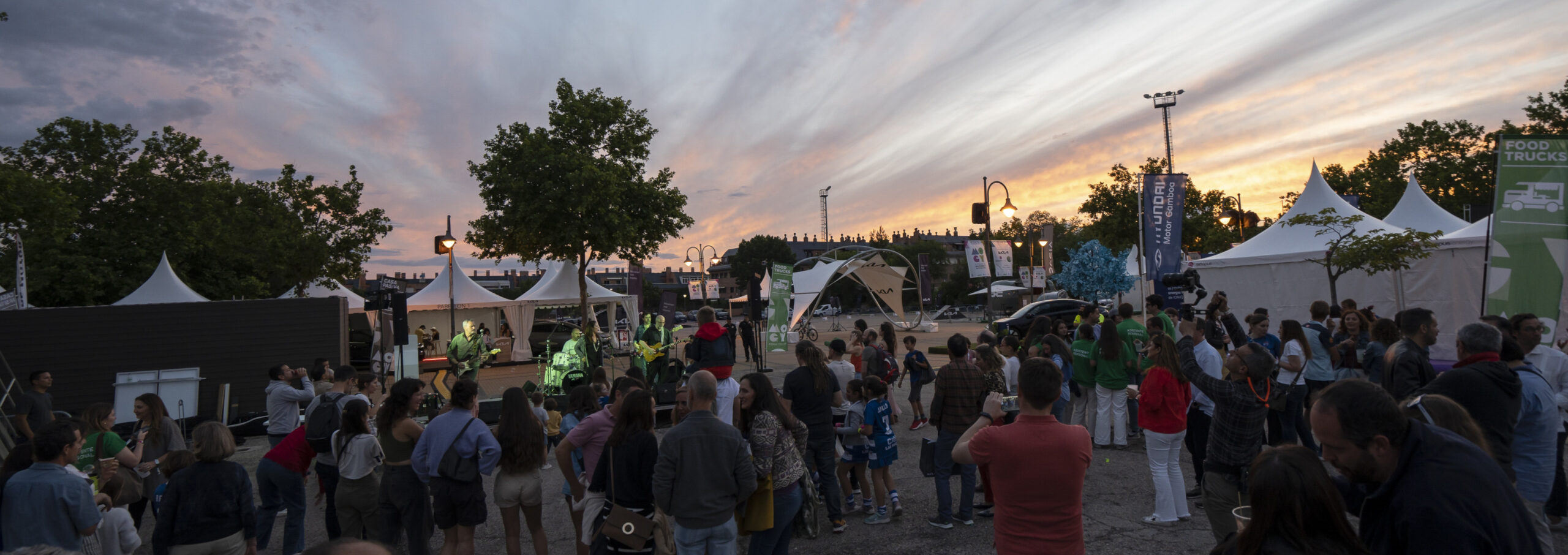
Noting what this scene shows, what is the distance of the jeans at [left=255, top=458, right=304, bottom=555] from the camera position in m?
5.02

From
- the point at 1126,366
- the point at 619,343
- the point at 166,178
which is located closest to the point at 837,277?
the point at 619,343

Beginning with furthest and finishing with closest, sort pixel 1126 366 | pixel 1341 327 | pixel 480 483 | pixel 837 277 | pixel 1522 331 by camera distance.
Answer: pixel 837 277 → pixel 1341 327 → pixel 1126 366 → pixel 1522 331 → pixel 480 483

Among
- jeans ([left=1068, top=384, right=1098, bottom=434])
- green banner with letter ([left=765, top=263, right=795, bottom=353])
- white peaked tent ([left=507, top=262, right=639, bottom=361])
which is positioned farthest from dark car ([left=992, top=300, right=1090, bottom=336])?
jeans ([left=1068, top=384, right=1098, bottom=434])

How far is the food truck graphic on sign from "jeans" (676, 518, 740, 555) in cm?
934

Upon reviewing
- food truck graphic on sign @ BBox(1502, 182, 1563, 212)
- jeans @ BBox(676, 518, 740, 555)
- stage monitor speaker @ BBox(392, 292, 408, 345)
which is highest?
food truck graphic on sign @ BBox(1502, 182, 1563, 212)

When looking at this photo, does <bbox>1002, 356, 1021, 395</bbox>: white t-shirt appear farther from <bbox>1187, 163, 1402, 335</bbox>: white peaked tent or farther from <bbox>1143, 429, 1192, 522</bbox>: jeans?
<bbox>1187, 163, 1402, 335</bbox>: white peaked tent

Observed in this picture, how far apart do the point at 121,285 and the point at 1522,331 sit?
29.1m

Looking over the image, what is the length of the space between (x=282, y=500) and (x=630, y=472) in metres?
3.34

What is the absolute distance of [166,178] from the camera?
21812 millimetres

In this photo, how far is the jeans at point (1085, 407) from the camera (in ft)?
27.6

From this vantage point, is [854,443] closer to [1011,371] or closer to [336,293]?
[1011,371]

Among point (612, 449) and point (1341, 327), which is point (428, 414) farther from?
point (1341, 327)

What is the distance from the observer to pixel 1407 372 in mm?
4586

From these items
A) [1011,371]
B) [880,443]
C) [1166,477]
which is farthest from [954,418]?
[1011,371]
